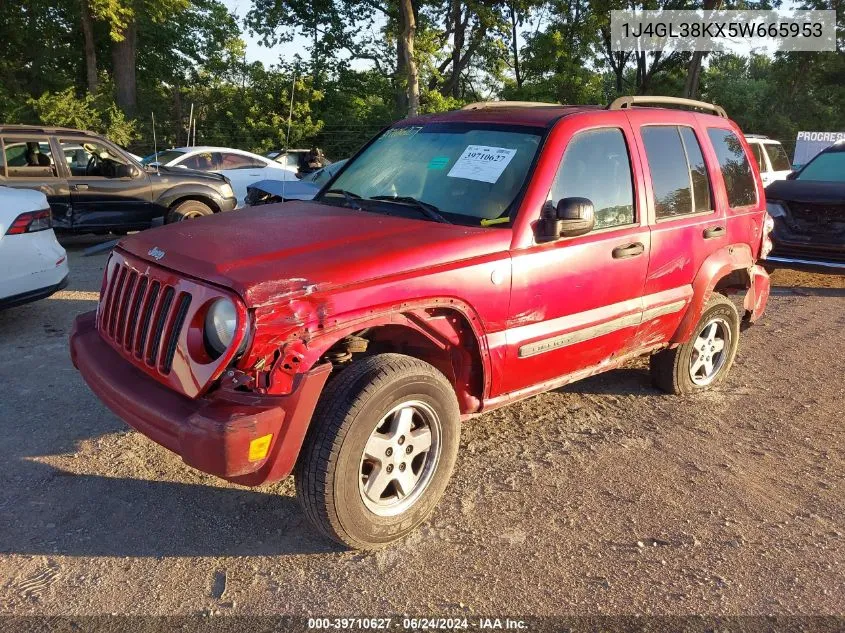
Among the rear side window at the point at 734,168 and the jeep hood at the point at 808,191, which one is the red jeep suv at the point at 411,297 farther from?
the jeep hood at the point at 808,191

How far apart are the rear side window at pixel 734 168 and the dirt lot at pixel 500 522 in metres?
1.50

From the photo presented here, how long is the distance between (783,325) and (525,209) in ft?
15.8

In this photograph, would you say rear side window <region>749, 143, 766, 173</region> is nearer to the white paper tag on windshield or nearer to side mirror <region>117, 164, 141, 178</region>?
the white paper tag on windshield

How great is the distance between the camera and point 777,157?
1278cm

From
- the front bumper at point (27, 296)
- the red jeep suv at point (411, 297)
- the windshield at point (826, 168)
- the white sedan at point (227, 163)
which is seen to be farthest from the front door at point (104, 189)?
the windshield at point (826, 168)

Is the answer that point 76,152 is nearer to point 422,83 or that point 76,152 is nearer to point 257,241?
point 257,241

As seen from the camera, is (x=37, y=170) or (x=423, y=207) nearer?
(x=423, y=207)

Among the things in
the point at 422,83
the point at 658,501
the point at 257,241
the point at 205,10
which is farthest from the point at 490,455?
the point at 205,10

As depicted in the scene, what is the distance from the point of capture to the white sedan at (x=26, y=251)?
558 centimetres

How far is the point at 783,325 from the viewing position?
704 cm

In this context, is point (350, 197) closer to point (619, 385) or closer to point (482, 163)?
point (482, 163)

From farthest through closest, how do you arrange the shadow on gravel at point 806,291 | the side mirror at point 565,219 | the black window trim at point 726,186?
1. the shadow on gravel at point 806,291
2. the black window trim at point 726,186
3. the side mirror at point 565,219

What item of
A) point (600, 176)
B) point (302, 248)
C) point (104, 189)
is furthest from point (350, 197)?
point (104, 189)

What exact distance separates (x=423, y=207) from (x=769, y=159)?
1093 cm
